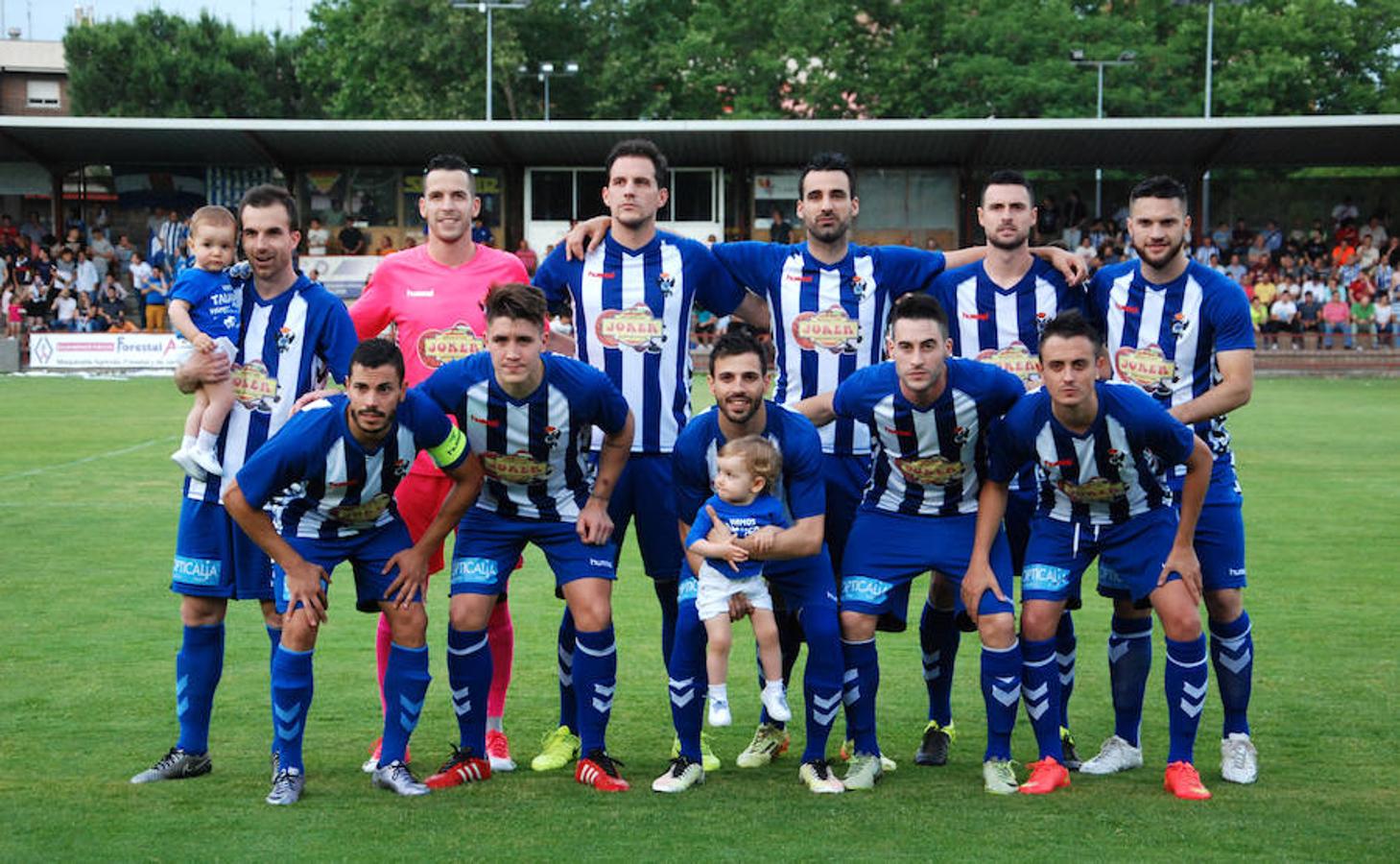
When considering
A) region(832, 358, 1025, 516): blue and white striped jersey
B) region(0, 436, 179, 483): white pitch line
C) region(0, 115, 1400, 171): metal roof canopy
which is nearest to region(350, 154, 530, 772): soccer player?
region(832, 358, 1025, 516): blue and white striped jersey

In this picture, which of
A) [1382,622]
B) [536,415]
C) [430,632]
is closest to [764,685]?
[536,415]

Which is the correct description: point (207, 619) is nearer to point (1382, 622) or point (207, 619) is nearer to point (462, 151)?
point (1382, 622)

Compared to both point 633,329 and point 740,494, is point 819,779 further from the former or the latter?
point 633,329

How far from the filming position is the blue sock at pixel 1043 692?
5668 millimetres

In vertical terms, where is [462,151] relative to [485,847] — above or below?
above

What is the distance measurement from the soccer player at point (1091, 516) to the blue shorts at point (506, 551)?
1398mm

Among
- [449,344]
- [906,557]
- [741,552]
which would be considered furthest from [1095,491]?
[449,344]

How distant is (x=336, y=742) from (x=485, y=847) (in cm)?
158

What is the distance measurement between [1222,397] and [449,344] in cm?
300

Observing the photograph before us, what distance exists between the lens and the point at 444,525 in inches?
225

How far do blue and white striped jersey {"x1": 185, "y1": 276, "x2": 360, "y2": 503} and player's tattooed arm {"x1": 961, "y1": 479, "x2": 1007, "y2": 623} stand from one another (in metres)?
2.44

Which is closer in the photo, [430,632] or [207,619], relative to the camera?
[207,619]

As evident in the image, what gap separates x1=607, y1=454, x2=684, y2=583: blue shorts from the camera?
244 inches

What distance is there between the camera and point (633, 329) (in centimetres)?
636
